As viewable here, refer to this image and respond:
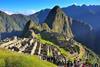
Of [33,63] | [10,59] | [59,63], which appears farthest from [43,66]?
[59,63]

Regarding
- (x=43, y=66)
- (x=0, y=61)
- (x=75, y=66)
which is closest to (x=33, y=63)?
(x=43, y=66)

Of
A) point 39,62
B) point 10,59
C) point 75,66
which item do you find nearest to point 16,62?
point 10,59

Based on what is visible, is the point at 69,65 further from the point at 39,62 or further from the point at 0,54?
the point at 0,54

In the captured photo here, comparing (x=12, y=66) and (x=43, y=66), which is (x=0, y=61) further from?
(x=43, y=66)

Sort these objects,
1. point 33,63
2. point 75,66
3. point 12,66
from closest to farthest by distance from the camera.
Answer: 1. point 12,66
2. point 33,63
3. point 75,66

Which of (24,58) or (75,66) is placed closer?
(24,58)

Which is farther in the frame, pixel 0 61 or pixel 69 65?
pixel 69 65

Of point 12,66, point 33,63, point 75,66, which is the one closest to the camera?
point 12,66
